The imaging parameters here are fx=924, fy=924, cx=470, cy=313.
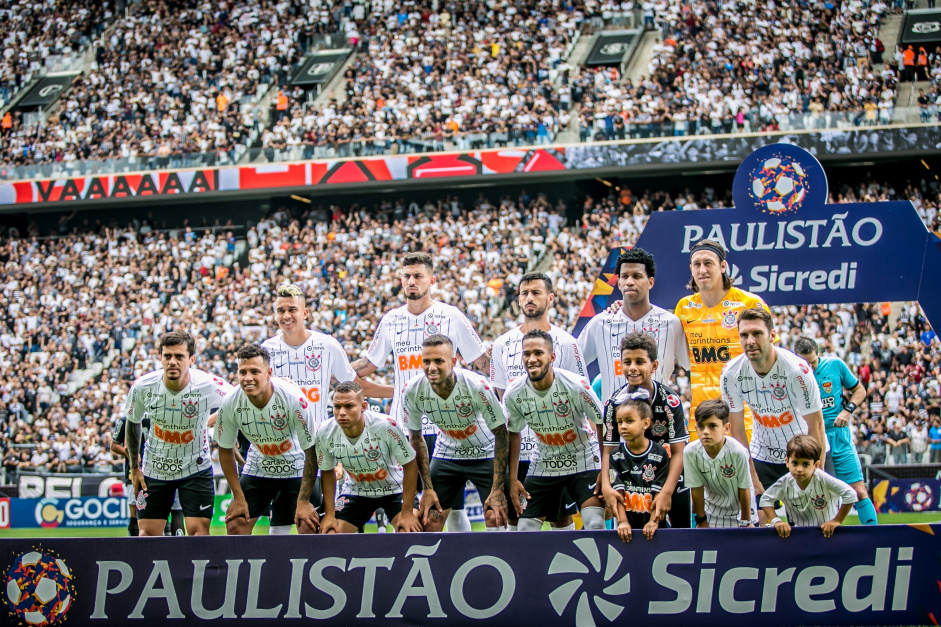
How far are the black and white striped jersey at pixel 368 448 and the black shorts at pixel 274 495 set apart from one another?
598mm

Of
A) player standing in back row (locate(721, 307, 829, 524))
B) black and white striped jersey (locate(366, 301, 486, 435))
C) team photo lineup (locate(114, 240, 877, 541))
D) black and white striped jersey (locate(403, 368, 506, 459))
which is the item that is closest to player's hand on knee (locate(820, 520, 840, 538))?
team photo lineup (locate(114, 240, 877, 541))

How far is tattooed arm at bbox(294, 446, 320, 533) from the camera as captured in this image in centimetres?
677

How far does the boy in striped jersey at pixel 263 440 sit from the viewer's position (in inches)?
275

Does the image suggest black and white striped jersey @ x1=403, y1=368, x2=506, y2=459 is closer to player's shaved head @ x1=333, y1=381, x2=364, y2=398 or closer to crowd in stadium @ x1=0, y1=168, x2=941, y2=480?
player's shaved head @ x1=333, y1=381, x2=364, y2=398

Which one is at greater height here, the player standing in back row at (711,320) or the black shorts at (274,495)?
the player standing in back row at (711,320)

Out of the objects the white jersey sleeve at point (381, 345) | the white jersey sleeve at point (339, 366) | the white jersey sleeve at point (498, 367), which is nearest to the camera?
the white jersey sleeve at point (498, 367)

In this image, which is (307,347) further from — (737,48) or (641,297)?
(737,48)

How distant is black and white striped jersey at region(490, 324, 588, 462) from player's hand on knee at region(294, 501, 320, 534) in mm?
1680

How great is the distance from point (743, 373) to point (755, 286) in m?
2.13

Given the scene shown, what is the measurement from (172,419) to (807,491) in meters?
4.82

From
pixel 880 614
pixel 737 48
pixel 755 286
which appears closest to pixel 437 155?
pixel 737 48

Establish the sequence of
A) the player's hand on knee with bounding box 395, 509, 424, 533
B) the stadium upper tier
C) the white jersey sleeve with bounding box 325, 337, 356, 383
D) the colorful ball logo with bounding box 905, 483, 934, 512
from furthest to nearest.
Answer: the stadium upper tier < the colorful ball logo with bounding box 905, 483, 934, 512 < the white jersey sleeve with bounding box 325, 337, 356, 383 < the player's hand on knee with bounding box 395, 509, 424, 533

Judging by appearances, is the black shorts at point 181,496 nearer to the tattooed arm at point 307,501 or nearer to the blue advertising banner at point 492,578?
the tattooed arm at point 307,501

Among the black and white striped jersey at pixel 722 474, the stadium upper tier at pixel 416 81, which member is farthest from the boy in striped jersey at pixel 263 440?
the stadium upper tier at pixel 416 81
